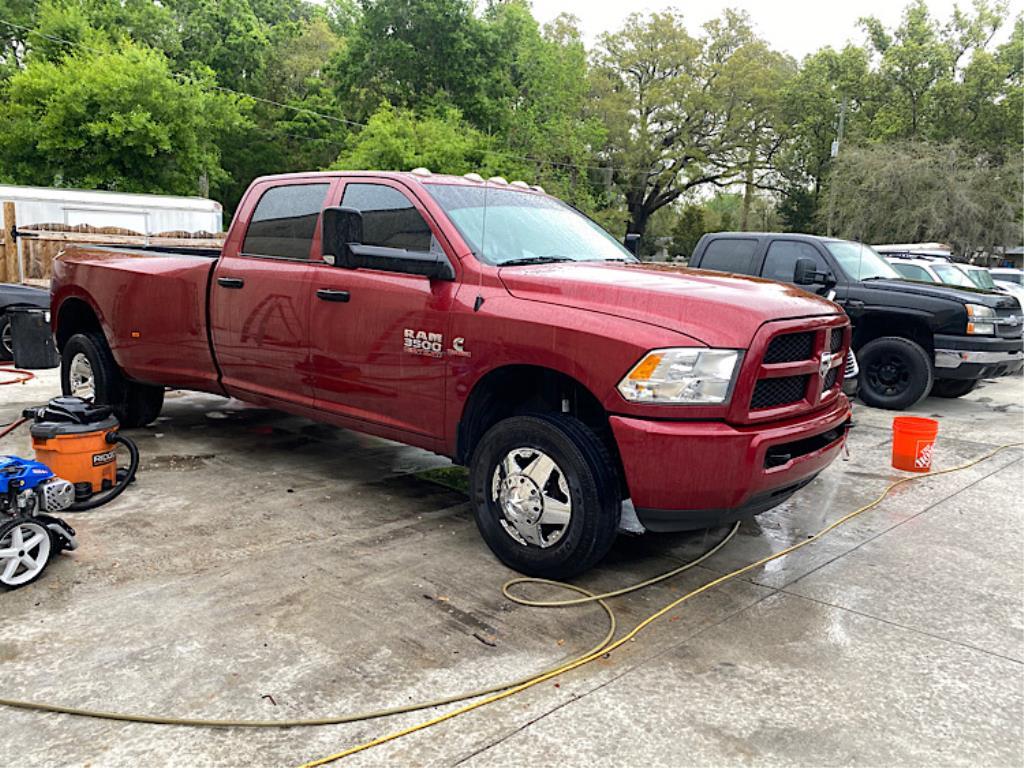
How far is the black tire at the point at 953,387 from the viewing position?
1012cm

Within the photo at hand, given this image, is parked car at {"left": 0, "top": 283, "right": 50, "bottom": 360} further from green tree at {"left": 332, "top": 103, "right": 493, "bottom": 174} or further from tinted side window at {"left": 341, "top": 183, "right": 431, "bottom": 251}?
green tree at {"left": 332, "top": 103, "right": 493, "bottom": 174}

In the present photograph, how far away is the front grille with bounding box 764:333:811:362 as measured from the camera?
11.9 ft

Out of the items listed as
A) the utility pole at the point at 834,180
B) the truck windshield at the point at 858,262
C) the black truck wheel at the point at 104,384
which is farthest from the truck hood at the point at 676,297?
the utility pole at the point at 834,180

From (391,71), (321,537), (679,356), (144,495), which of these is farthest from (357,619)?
(391,71)

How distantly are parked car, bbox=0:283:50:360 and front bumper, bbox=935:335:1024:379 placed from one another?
10.8 meters

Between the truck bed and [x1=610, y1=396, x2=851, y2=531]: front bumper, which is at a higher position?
the truck bed

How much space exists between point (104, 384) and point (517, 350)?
4.07 meters

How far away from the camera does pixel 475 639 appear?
11.0 feet

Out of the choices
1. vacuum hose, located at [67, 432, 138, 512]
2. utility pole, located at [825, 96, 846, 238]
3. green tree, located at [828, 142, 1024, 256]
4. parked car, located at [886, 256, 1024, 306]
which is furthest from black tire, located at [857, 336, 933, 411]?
green tree, located at [828, 142, 1024, 256]

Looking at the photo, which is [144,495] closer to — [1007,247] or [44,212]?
[44,212]

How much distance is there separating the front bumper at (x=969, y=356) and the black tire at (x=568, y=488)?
6645 mm

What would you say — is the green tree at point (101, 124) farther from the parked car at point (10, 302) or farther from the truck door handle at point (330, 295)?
the truck door handle at point (330, 295)

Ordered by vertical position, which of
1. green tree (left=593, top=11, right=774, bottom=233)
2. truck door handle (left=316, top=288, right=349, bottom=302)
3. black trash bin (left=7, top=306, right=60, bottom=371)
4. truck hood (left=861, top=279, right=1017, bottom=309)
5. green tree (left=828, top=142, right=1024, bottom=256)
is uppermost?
green tree (left=593, top=11, right=774, bottom=233)

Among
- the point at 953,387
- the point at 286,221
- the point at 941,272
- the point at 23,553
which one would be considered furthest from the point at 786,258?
the point at 23,553
